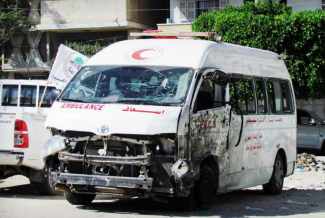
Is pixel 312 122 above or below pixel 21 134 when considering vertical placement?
below

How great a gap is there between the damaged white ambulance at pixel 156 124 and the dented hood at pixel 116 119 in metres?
0.01

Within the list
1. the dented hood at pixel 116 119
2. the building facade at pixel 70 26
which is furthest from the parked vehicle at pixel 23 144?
the building facade at pixel 70 26

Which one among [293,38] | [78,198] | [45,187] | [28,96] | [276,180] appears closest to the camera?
[78,198]

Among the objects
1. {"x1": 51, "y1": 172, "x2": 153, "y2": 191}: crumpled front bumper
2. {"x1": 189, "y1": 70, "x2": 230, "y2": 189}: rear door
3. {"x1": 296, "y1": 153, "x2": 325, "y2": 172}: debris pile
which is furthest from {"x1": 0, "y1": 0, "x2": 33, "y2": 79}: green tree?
{"x1": 51, "y1": 172, "x2": 153, "y2": 191}: crumpled front bumper

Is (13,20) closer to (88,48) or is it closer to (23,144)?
(88,48)

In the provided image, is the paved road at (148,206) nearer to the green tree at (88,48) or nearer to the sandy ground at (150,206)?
the sandy ground at (150,206)

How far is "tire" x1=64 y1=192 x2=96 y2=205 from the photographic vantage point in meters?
9.80

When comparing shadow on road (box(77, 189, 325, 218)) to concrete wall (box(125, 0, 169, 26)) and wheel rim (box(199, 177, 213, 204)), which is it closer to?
wheel rim (box(199, 177, 213, 204))

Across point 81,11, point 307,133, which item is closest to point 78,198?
point 307,133

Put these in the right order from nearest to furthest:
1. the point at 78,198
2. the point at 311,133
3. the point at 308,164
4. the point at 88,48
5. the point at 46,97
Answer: the point at 78,198
the point at 46,97
the point at 308,164
the point at 311,133
the point at 88,48

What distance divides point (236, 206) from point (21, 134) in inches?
→ 146

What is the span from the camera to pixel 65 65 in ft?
52.7

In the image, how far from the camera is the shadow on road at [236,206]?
9.52 m

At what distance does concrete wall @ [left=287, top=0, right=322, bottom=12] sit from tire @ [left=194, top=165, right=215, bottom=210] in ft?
72.6
